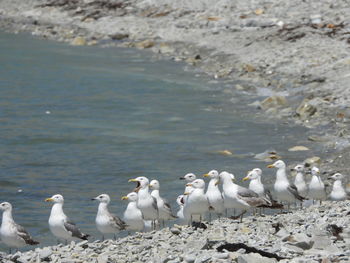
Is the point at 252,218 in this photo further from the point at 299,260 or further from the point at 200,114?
the point at 200,114

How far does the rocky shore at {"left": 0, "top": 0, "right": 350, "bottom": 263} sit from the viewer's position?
40.5 feet

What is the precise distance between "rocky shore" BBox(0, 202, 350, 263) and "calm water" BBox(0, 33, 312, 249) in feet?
11.6

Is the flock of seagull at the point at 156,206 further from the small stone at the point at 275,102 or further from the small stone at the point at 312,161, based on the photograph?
the small stone at the point at 275,102

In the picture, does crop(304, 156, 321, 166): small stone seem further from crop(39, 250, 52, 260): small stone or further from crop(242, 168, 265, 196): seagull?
crop(39, 250, 52, 260): small stone

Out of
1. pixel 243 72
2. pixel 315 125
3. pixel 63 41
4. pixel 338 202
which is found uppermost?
pixel 63 41

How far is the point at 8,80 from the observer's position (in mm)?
36062

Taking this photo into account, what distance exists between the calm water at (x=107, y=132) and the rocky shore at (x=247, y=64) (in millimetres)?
1537

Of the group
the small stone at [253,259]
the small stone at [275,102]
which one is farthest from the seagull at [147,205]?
the small stone at [275,102]

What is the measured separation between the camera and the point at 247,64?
3506cm

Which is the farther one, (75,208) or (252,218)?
(75,208)

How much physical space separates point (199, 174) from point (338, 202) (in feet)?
17.4

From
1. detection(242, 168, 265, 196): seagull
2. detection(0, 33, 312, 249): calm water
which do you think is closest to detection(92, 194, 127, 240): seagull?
detection(0, 33, 312, 249): calm water

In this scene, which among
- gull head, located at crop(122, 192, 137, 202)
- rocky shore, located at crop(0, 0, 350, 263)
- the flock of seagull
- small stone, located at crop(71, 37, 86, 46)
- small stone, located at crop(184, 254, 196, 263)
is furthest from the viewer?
small stone, located at crop(71, 37, 86, 46)

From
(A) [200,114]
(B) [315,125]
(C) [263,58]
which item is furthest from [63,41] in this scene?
(B) [315,125]
